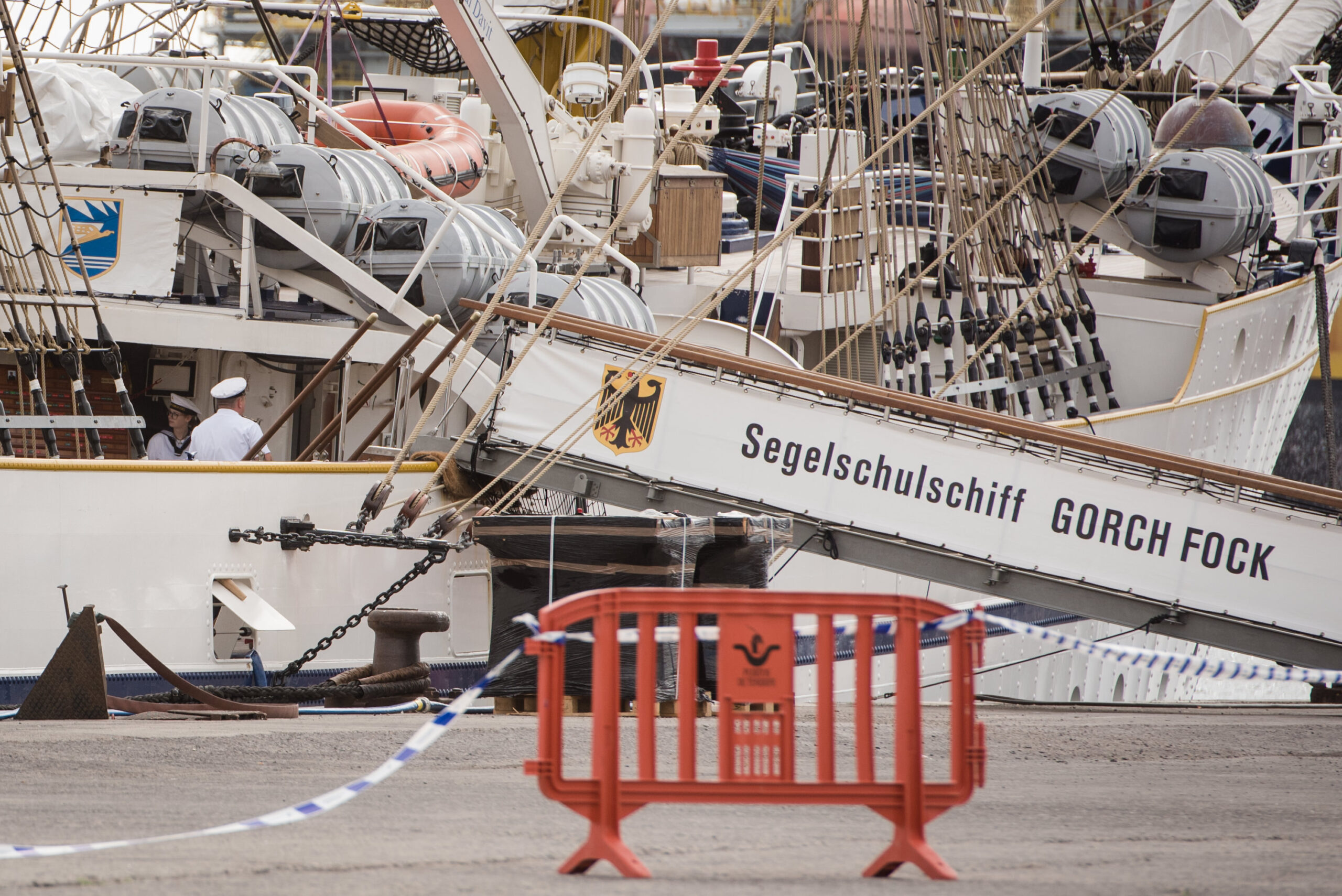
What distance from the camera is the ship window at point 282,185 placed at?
434 inches

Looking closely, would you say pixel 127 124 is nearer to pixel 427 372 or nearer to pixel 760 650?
pixel 427 372

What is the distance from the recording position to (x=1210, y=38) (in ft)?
72.9

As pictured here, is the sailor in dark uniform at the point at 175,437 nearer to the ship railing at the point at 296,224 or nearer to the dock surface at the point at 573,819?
the ship railing at the point at 296,224

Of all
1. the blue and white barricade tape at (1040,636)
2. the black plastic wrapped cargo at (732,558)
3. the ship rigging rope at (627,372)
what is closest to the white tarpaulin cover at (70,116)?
the ship rigging rope at (627,372)

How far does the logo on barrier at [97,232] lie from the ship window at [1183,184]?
10209 mm

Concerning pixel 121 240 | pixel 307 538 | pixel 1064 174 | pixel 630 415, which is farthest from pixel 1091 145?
pixel 307 538

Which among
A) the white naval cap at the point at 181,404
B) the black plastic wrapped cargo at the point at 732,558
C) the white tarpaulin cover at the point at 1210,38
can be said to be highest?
the white tarpaulin cover at the point at 1210,38

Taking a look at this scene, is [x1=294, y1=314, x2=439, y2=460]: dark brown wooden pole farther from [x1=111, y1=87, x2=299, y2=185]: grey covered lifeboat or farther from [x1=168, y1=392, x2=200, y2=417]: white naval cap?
[x1=111, y1=87, x2=299, y2=185]: grey covered lifeboat

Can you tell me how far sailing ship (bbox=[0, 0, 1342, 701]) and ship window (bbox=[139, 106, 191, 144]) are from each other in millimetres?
25

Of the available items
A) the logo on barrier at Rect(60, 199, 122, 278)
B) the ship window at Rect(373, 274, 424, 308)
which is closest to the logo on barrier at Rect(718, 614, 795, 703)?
the ship window at Rect(373, 274, 424, 308)

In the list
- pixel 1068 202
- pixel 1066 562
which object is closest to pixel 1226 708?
pixel 1066 562

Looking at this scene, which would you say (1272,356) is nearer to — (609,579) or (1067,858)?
(609,579)

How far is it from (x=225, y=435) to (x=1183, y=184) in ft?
34.7

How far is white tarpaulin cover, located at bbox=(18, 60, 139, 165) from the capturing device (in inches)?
458
